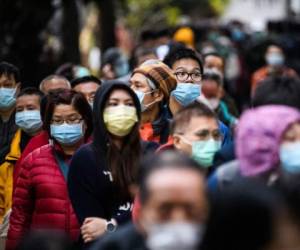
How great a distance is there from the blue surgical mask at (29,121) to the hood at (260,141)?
14.5 ft

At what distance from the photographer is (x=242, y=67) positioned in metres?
22.0

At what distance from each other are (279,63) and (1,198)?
8779 mm

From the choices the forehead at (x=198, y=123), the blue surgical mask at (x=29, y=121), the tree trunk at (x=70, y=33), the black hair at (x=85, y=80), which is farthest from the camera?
the tree trunk at (x=70, y=33)

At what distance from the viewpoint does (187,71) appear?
10508mm

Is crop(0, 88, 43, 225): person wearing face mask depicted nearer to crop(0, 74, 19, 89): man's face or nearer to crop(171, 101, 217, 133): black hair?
crop(0, 74, 19, 89): man's face

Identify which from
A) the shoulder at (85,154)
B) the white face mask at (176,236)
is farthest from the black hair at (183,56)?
the white face mask at (176,236)

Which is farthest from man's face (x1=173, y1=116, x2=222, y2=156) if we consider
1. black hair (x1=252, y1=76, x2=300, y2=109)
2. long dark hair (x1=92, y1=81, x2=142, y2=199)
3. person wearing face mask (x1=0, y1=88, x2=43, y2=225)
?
person wearing face mask (x1=0, y1=88, x2=43, y2=225)

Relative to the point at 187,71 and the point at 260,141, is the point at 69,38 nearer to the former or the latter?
the point at 187,71

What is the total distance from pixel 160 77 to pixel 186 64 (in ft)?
2.31

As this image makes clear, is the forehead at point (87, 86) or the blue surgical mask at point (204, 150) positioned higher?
the forehead at point (87, 86)

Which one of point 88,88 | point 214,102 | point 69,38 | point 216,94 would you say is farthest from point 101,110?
point 69,38

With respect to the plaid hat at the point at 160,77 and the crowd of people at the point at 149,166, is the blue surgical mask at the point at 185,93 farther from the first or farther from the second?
the plaid hat at the point at 160,77

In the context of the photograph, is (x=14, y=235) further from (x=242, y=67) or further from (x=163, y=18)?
(x=163, y=18)

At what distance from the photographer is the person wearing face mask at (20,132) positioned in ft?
35.1
